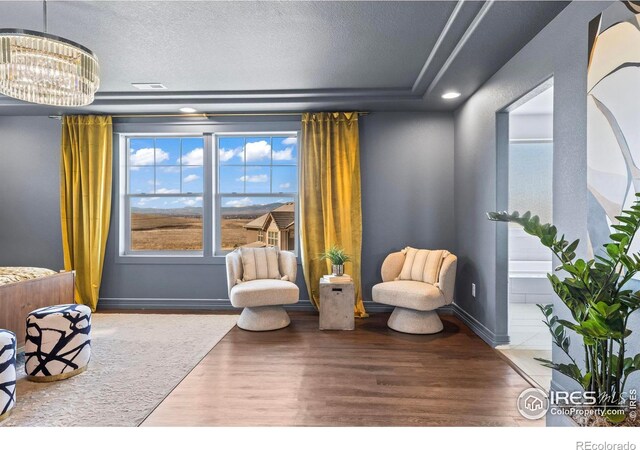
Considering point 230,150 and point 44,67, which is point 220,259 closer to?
point 230,150

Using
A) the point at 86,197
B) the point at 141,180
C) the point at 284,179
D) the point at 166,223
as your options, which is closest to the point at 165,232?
the point at 166,223

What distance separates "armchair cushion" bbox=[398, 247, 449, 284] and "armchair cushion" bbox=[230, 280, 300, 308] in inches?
50.3

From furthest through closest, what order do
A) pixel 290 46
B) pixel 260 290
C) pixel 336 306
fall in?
pixel 336 306, pixel 260 290, pixel 290 46

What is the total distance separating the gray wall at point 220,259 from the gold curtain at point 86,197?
0.16 m

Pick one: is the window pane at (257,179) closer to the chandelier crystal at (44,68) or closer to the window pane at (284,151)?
the window pane at (284,151)

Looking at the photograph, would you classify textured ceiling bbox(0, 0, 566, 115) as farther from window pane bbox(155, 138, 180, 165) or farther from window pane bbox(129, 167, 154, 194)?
window pane bbox(129, 167, 154, 194)

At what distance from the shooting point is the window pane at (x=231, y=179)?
466 centimetres

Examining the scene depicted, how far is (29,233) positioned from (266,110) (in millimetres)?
3361

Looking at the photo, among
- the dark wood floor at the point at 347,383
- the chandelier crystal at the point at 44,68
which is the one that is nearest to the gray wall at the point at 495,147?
the dark wood floor at the point at 347,383

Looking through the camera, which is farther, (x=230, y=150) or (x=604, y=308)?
(x=230, y=150)

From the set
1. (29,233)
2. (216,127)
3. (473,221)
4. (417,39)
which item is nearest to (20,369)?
(29,233)

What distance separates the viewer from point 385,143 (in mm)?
4410

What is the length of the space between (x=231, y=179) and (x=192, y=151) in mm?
623

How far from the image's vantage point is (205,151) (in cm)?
455
